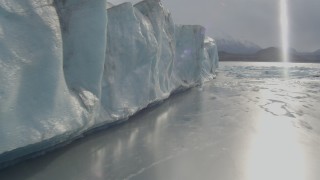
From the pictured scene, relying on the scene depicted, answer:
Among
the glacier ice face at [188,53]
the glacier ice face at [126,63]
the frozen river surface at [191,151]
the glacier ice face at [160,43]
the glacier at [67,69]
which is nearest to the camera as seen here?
the glacier at [67,69]

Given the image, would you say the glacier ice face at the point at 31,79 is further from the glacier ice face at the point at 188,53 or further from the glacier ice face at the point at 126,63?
the glacier ice face at the point at 188,53

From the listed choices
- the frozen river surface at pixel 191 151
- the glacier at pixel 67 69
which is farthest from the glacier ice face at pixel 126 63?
the frozen river surface at pixel 191 151

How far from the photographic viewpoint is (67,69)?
551 cm

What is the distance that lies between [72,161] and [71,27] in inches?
91.2

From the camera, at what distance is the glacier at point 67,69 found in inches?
150

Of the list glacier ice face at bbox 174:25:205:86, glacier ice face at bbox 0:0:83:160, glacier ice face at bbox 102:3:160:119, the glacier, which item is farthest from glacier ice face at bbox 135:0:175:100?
glacier ice face at bbox 0:0:83:160

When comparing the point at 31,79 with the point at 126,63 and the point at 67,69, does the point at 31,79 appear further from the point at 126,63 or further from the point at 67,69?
the point at 126,63

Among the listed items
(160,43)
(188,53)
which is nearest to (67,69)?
(160,43)

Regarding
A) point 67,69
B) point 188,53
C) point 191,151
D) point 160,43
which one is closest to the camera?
point 67,69

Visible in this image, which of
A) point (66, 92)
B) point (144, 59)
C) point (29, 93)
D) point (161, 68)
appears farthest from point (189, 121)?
point (29, 93)

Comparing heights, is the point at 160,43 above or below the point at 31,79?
above

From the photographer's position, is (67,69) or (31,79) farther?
(67,69)

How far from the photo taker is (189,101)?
41.5ft

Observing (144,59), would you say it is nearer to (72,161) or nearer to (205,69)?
(72,161)
